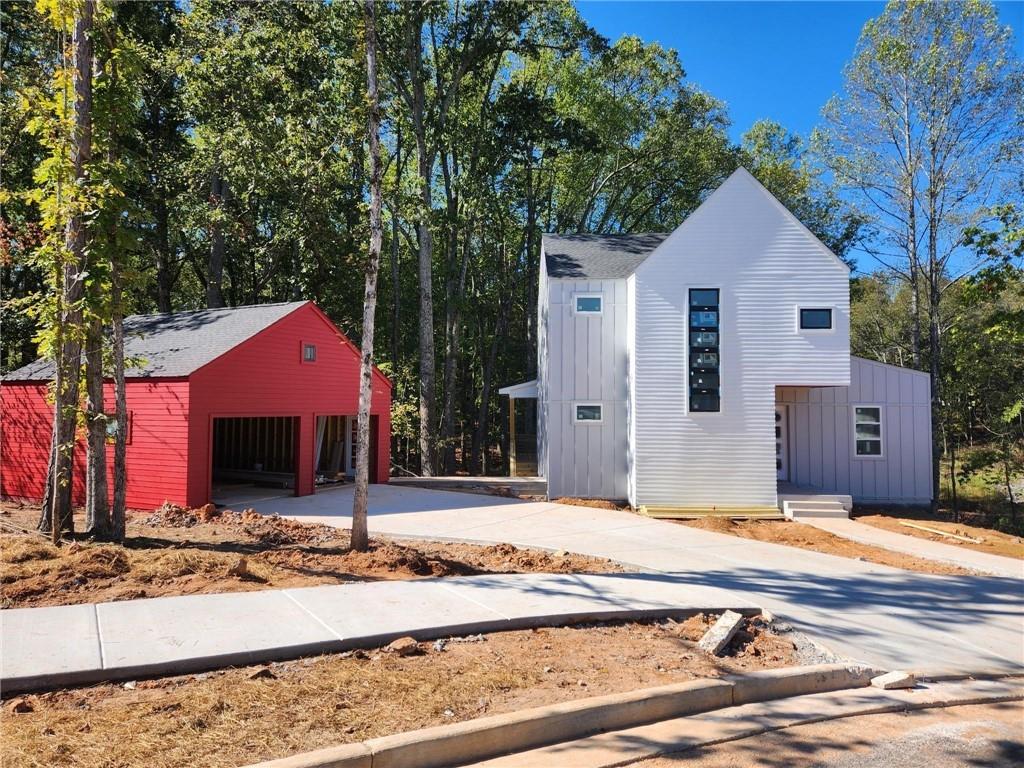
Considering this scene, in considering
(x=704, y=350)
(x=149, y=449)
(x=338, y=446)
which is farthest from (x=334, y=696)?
(x=338, y=446)

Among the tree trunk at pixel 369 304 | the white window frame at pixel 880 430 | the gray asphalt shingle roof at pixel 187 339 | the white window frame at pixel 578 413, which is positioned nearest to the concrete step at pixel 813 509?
the white window frame at pixel 880 430

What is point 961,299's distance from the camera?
53.3ft

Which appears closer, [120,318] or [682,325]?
[120,318]

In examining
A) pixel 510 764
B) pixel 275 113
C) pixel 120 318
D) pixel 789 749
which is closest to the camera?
pixel 510 764

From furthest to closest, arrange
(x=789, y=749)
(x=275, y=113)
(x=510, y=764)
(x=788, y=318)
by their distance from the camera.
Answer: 1. (x=275, y=113)
2. (x=788, y=318)
3. (x=789, y=749)
4. (x=510, y=764)

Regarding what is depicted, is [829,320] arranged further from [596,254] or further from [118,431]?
[118,431]

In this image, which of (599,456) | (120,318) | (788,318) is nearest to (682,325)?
(788,318)

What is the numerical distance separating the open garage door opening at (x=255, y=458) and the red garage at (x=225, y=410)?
0.03m

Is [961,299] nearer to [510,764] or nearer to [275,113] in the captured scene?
[510,764]

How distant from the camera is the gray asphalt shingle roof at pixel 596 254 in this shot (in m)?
16.2

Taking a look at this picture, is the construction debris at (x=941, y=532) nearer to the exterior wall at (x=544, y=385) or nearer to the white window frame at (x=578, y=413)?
the white window frame at (x=578, y=413)

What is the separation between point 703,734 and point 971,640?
3.71 m

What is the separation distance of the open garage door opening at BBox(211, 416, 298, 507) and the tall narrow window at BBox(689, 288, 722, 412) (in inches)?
354

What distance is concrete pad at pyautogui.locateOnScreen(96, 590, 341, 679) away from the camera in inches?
177
